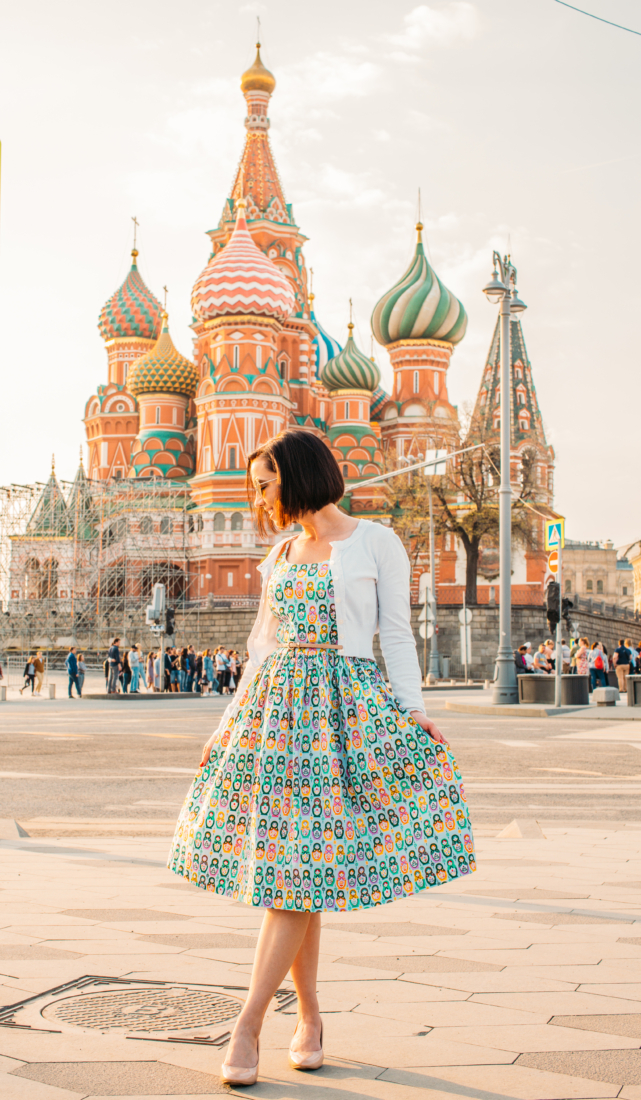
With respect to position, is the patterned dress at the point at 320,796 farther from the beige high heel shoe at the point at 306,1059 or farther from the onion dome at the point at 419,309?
the onion dome at the point at 419,309

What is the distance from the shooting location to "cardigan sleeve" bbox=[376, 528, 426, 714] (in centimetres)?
342

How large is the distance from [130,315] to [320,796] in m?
73.5

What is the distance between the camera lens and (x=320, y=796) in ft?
10.5

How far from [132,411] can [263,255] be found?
14.8 m

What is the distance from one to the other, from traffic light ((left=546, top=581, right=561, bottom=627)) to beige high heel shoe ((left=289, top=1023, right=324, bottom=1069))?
63.6ft

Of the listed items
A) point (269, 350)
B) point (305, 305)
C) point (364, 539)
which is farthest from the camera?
point (305, 305)

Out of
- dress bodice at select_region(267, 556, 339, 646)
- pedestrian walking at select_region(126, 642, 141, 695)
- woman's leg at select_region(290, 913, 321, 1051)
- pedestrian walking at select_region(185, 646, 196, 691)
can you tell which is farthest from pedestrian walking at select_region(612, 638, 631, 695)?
woman's leg at select_region(290, 913, 321, 1051)

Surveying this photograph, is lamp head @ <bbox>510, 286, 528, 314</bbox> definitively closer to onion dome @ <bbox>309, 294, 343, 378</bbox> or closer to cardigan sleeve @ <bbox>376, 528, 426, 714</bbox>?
cardigan sleeve @ <bbox>376, 528, 426, 714</bbox>

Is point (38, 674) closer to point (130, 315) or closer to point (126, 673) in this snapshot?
point (126, 673)

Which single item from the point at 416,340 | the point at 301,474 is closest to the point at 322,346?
the point at 416,340

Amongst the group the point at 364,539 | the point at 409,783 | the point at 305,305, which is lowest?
the point at 409,783

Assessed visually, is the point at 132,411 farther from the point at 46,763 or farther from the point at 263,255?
the point at 46,763

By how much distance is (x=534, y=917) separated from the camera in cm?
484

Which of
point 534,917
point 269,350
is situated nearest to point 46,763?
point 534,917
